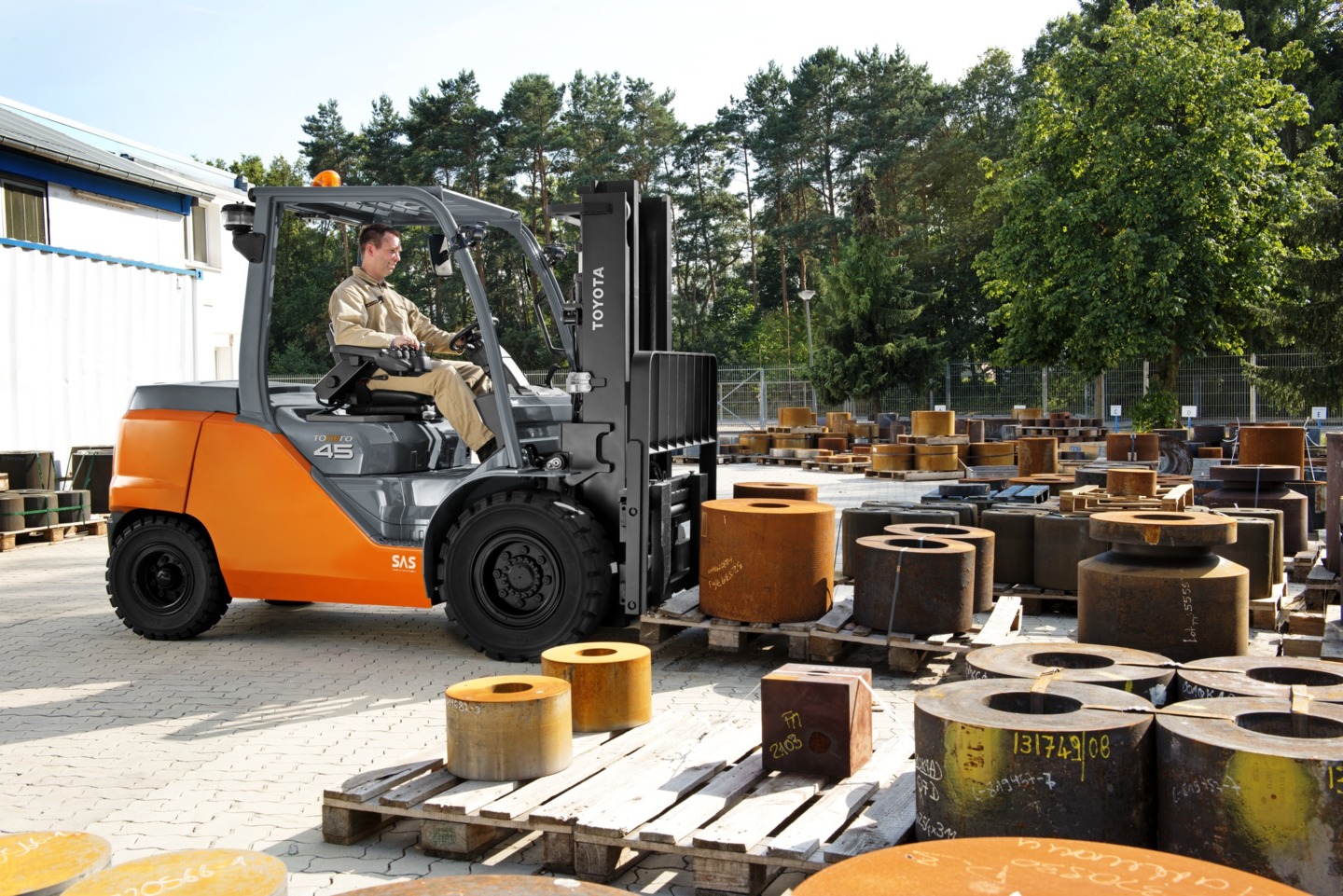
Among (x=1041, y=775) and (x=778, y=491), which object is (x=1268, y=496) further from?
(x=1041, y=775)

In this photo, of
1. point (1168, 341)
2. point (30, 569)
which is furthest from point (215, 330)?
point (1168, 341)

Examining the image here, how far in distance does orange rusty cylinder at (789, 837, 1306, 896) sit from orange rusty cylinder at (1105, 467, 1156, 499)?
7436 mm

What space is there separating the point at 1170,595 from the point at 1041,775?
2431mm

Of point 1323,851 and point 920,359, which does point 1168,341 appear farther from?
point 1323,851

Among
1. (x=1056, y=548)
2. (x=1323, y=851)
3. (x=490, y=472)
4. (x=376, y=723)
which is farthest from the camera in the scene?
(x=1056, y=548)

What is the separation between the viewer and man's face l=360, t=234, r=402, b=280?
7699 millimetres

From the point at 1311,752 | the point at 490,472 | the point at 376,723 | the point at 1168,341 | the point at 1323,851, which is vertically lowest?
the point at 376,723

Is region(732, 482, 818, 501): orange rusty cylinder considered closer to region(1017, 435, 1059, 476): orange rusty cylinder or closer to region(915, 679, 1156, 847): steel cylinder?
region(915, 679, 1156, 847): steel cylinder

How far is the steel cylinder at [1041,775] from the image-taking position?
351cm

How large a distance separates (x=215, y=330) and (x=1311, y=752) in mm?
28716

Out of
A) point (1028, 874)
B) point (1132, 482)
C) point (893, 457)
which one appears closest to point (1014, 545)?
point (1132, 482)

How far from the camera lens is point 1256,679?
4.32 metres

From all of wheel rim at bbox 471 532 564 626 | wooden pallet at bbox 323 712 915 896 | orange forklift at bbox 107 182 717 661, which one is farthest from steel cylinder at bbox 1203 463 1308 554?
wooden pallet at bbox 323 712 915 896

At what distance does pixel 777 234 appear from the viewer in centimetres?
5284
